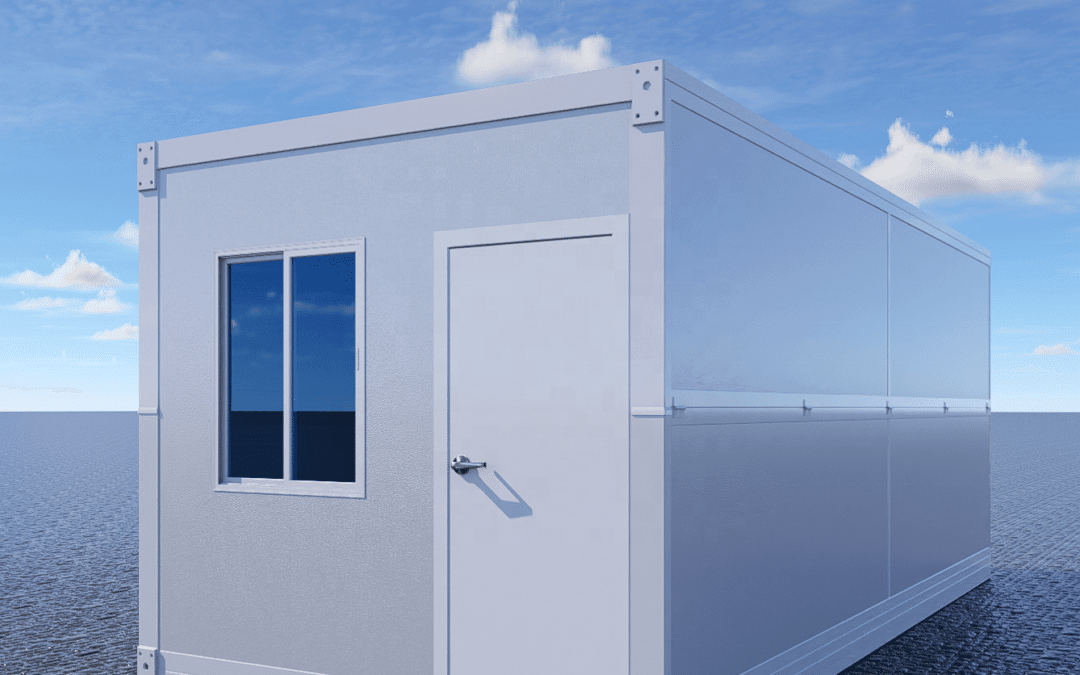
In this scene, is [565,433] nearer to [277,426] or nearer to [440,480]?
[440,480]

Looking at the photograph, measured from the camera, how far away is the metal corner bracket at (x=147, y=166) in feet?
20.9

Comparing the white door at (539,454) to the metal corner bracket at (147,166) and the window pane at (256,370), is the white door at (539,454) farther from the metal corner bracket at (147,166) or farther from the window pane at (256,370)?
the metal corner bracket at (147,166)

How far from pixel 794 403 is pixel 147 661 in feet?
14.1

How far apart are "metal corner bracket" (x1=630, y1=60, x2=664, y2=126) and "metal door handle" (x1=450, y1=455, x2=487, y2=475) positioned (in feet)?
6.20

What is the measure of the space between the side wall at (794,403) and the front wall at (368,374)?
2.59ft

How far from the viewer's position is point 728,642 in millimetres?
5270

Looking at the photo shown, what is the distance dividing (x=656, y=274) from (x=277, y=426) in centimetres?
255

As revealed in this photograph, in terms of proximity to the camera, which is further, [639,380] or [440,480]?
[440,480]

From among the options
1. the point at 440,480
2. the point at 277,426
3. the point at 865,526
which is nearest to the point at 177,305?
the point at 277,426

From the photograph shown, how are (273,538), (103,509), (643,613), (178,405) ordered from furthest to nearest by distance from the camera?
(103,509) → (178,405) → (273,538) → (643,613)

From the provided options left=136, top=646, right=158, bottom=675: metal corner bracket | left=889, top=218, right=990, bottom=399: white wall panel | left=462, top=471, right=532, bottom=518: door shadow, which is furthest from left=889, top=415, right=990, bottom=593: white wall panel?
left=136, top=646, right=158, bottom=675: metal corner bracket

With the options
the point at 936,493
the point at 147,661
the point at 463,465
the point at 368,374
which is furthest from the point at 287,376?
the point at 936,493

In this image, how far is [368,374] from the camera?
5613 mm

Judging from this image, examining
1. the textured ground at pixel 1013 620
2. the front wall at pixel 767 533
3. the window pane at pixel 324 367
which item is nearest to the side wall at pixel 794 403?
the front wall at pixel 767 533
